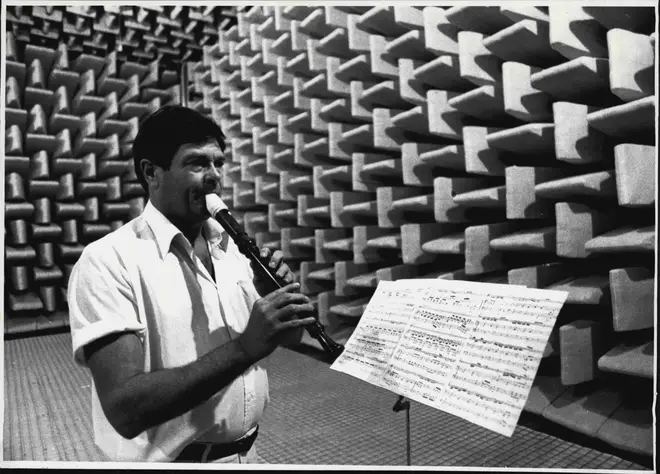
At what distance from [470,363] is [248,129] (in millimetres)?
2542

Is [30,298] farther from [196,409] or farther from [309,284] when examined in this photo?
[196,409]

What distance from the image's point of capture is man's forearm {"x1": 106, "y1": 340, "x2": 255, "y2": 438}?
646mm

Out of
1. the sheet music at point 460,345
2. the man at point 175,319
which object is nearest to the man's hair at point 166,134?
the man at point 175,319

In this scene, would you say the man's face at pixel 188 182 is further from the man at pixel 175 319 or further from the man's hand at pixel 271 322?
the man's hand at pixel 271 322

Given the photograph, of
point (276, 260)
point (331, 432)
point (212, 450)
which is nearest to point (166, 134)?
point (276, 260)

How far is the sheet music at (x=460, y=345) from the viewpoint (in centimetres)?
62

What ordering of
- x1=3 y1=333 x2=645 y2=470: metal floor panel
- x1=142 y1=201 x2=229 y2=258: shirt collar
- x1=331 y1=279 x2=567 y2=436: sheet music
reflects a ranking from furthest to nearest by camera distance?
x1=3 y1=333 x2=645 y2=470: metal floor panel < x1=142 y1=201 x2=229 y2=258: shirt collar < x1=331 y1=279 x2=567 y2=436: sheet music

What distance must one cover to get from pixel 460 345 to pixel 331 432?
916mm

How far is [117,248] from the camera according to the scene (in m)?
0.76

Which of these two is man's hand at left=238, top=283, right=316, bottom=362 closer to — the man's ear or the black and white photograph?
the black and white photograph

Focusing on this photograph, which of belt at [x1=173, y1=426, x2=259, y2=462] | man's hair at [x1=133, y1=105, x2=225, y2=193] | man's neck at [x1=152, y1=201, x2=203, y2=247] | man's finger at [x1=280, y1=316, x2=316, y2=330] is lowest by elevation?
belt at [x1=173, y1=426, x2=259, y2=462]

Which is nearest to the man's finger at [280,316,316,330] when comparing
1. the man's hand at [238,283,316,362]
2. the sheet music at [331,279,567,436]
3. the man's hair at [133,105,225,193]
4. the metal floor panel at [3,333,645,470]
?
the man's hand at [238,283,316,362]

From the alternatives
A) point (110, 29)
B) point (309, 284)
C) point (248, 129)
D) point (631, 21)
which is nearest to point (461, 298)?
point (631, 21)

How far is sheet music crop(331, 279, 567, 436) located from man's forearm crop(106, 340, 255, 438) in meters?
0.20
